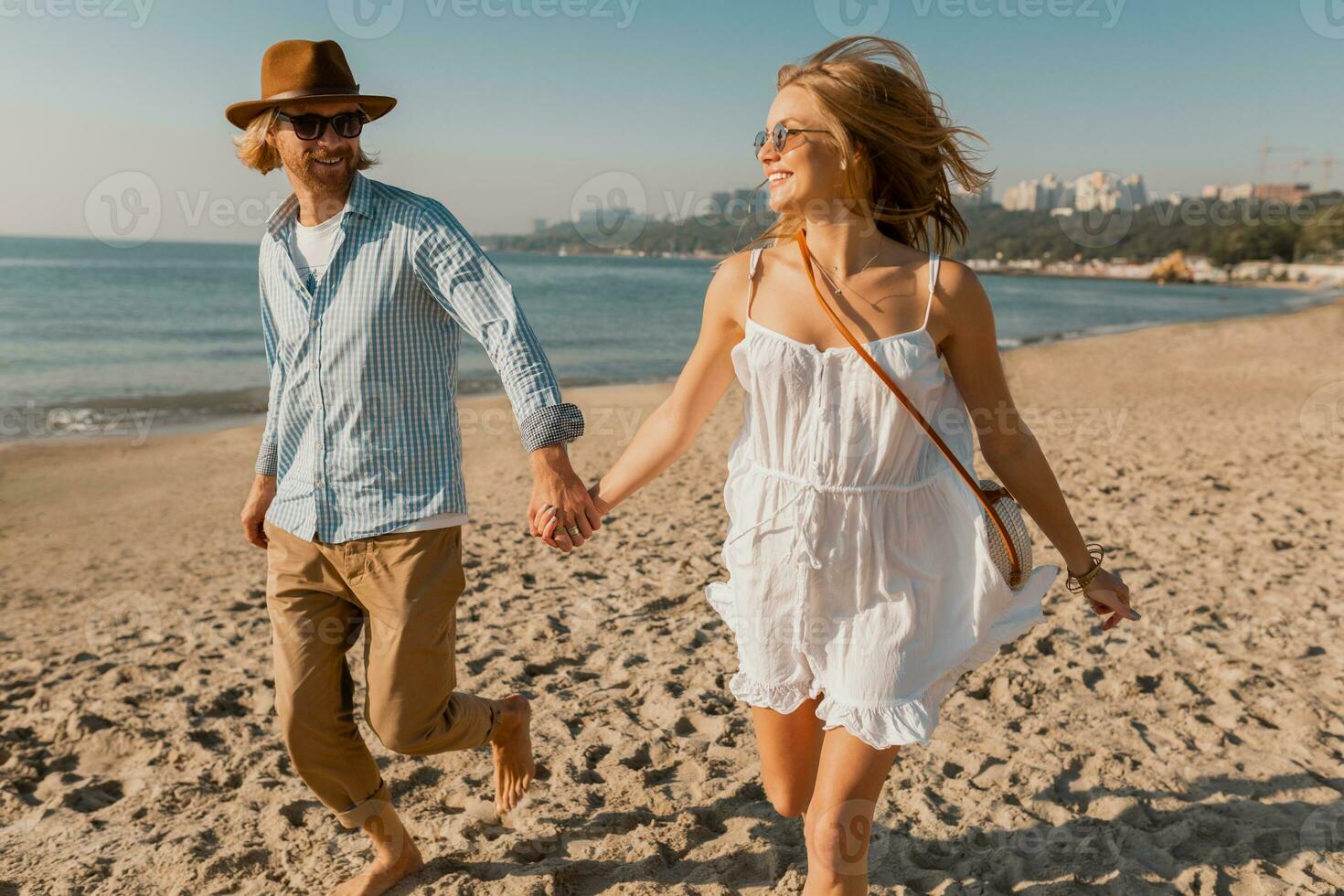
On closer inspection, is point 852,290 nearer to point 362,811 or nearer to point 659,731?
point 362,811

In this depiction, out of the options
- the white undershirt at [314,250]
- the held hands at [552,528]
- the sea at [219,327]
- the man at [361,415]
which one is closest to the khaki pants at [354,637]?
the man at [361,415]

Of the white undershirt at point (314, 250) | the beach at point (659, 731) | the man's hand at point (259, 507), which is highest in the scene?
the white undershirt at point (314, 250)

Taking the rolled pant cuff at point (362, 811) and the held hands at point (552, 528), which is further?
the rolled pant cuff at point (362, 811)

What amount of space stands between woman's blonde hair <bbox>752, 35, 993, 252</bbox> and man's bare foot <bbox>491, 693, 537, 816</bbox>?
1.80 m

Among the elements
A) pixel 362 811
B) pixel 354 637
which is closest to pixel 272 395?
pixel 354 637

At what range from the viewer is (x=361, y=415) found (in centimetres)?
257

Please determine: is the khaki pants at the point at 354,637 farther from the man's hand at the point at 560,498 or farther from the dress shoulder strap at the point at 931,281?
the dress shoulder strap at the point at 931,281

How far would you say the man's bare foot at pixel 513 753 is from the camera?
3143mm

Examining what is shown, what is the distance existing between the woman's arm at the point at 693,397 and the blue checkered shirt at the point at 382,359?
20 cm

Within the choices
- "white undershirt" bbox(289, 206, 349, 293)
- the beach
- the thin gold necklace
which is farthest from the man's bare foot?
the thin gold necklace

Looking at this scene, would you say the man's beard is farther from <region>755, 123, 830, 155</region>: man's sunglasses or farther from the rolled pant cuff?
the rolled pant cuff

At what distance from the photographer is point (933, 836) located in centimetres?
322

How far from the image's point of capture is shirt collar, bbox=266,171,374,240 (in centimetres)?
260

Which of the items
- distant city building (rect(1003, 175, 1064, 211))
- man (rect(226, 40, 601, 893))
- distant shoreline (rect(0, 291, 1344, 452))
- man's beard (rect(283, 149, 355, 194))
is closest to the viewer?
man (rect(226, 40, 601, 893))
